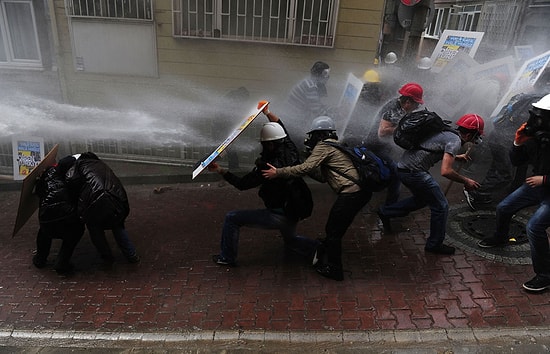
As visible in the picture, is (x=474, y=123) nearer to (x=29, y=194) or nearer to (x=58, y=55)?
(x=29, y=194)

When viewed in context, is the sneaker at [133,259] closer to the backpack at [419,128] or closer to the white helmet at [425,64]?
the backpack at [419,128]

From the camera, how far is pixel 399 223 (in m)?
5.34

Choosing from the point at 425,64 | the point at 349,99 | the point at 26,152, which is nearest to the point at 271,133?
the point at 349,99

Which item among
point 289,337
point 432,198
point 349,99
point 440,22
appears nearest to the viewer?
point 289,337

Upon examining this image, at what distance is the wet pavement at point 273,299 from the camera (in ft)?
11.3

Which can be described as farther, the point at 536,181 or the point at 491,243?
the point at 491,243

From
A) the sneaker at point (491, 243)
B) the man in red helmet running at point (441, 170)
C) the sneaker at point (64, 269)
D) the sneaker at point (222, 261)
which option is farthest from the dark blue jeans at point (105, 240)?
the sneaker at point (491, 243)

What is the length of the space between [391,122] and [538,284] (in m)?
2.34

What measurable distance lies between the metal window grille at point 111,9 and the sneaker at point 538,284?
725 cm

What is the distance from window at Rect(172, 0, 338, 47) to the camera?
7469 mm

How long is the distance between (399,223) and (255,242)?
6.42ft

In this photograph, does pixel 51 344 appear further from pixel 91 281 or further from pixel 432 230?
pixel 432 230

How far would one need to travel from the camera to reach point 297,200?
3.93 metres

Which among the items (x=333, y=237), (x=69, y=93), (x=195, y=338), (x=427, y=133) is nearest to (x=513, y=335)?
(x=333, y=237)
